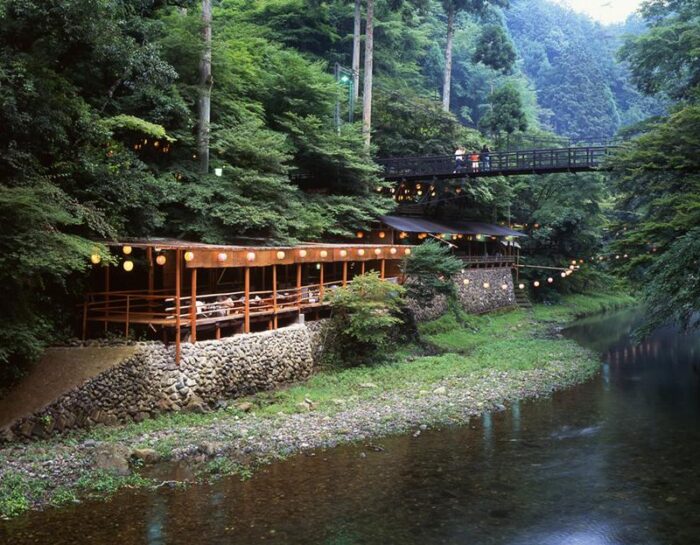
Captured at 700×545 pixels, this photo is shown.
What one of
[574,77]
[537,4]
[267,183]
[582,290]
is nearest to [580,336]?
[582,290]

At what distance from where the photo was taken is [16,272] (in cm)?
1291

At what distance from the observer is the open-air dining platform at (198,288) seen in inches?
632

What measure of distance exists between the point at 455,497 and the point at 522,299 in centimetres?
2927

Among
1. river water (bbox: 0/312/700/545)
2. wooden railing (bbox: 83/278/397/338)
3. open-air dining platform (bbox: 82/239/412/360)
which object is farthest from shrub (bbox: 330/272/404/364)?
river water (bbox: 0/312/700/545)

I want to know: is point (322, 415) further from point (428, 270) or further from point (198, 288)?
point (428, 270)

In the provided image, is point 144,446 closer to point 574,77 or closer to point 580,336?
point 580,336

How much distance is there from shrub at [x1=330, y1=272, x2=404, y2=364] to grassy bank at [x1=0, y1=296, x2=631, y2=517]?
33.2 inches

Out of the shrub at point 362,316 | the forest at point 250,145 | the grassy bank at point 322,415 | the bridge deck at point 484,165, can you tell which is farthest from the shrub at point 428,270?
the bridge deck at point 484,165

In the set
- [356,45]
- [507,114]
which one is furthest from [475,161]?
[507,114]

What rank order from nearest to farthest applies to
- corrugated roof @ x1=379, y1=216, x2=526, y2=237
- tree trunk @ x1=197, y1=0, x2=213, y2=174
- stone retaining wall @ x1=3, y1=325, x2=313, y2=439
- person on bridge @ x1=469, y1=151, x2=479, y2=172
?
stone retaining wall @ x1=3, y1=325, x2=313, y2=439 < tree trunk @ x1=197, y1=0, x2=213, y2=174 < corrugated roof @ x1=379, y1=216, x2=526, y2=237 < person on bridge @ x1=469, y1=151, x2=479, y2=172

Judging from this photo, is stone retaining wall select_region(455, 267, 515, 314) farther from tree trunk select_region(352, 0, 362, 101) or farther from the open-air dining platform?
tree trunk select_region(352, 0, 362, 101)

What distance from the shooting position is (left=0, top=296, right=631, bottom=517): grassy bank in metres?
12.1

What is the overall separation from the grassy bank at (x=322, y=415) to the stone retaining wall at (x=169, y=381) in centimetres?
40

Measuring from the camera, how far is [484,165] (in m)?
32.4
